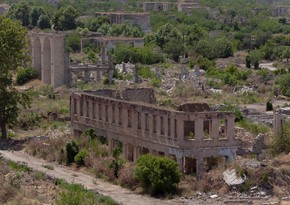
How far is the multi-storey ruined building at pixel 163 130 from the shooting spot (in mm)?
32906

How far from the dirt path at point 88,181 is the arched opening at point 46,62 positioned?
2253 cm

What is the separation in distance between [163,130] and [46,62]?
28354 millimetres

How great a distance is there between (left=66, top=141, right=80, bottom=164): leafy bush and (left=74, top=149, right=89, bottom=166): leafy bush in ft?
1.42

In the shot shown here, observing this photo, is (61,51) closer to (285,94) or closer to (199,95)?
(199,95)

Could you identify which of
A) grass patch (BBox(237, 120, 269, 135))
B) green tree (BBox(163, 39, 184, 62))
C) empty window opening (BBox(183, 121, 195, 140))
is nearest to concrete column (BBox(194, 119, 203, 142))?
empty window opening (BBox(183, 121, 195, 140))

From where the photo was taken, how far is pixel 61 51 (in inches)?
2341

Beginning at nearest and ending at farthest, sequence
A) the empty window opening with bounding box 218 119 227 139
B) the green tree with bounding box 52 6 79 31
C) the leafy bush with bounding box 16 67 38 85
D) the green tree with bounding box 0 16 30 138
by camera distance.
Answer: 1. the empty window opening with bounding box 218 119 227 139
2. the green tree with bounding box 0 16 30 138
3. the leafy bush with bounding box 16 67 38 85
4. the green tree with bounding box 52 6 79 31

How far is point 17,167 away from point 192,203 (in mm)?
7964

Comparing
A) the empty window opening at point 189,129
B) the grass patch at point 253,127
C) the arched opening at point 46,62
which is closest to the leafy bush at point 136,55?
the arched opening at point 46,62

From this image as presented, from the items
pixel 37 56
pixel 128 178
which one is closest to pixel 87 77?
pixel 37 56

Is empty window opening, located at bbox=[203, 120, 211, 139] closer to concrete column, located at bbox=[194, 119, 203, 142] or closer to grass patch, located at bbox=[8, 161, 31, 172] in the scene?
concrete column, located at bbox=[194, 119, 203, 142]

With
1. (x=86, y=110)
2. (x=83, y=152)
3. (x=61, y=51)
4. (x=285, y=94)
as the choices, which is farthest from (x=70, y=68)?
(x=83, y=152)

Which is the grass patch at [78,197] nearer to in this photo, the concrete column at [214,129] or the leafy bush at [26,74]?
the concrete column at [214,129]

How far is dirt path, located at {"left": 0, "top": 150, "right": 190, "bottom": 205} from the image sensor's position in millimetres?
30578
